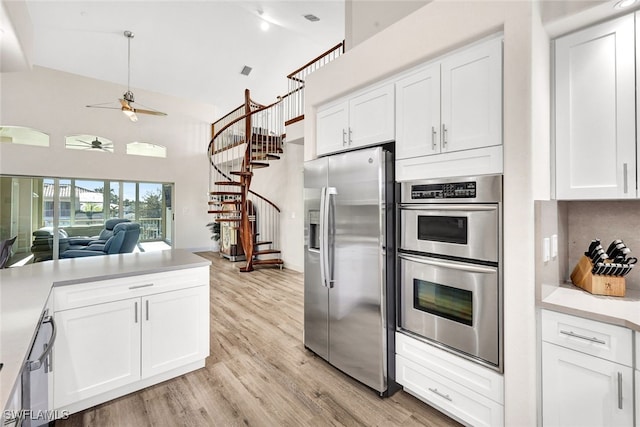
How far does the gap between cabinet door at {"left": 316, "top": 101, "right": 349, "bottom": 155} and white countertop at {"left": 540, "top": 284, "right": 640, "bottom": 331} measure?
1.76 m

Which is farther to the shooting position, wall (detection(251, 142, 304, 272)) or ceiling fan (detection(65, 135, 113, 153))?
ceiling fan (detection(65, 135, 113, 153))

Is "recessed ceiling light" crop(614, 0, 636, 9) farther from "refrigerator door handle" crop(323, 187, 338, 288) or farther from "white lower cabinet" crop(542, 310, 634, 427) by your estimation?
"refrigerator door handle" crop(323, 187, 338, 288)

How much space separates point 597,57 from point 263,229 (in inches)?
264

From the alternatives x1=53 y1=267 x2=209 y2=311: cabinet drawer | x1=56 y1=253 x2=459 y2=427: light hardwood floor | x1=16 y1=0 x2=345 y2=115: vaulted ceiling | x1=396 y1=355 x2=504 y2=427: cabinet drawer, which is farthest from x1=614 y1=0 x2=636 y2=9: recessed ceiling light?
x1=16 y1=0 x2=345 y2=115: vaulted ceiling

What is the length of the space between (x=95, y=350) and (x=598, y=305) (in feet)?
9.82

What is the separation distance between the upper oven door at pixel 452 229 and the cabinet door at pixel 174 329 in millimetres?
1705

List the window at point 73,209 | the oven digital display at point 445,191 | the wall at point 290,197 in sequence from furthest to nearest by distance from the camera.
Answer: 1. the window at point 73,209
2. the wall at point 290,197
3. the oven digital display at point 445,191

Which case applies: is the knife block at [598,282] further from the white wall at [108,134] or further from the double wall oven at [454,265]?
the white wall at [108,134]

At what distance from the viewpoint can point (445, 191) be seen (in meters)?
1.91

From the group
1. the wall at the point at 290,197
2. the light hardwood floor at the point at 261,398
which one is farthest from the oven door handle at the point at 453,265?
the wall at the point at 290,197

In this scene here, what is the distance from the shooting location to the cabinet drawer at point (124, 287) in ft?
6.22

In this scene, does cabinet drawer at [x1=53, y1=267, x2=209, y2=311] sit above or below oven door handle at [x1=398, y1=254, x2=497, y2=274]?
below

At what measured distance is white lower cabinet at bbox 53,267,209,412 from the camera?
1896mm

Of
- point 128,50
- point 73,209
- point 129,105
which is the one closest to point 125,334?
point 129,105
